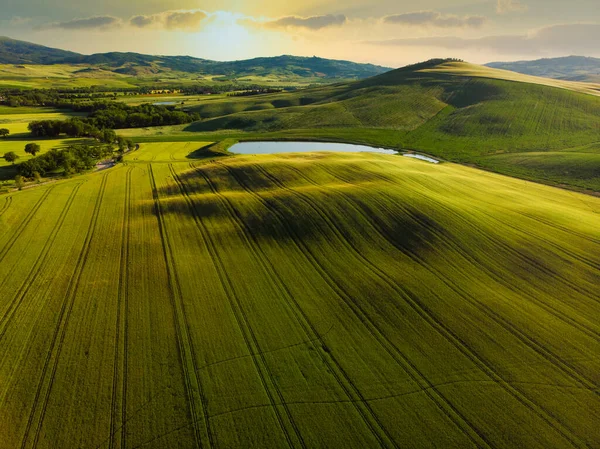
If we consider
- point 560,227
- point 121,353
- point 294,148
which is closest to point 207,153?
point 294,148

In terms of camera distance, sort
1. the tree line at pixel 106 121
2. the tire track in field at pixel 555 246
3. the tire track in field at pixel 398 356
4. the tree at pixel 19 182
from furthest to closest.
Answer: the tree line at pixel 106 121
the tree at pixel 19 182
the tire track in field at pixel 555 246
the tire track in field at pixel 398 356

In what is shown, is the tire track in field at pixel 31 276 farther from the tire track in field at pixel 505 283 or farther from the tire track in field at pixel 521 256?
the tire track in field at pixel 521 256

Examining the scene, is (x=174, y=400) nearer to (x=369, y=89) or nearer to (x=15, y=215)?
(x=15, y=215)

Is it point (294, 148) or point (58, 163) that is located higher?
point (58, 163)

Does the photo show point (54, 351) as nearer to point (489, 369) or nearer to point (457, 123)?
point (489, 369)

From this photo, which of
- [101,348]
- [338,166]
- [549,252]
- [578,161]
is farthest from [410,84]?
[101,348]

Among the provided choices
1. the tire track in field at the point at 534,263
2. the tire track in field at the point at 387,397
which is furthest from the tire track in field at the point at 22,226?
the tire track in field at the point at 534,263

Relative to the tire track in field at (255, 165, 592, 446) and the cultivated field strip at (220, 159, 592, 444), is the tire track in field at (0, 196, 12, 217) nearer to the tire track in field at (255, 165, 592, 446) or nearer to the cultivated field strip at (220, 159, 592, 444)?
the tire track in field at (255, 165, 592, 446)
